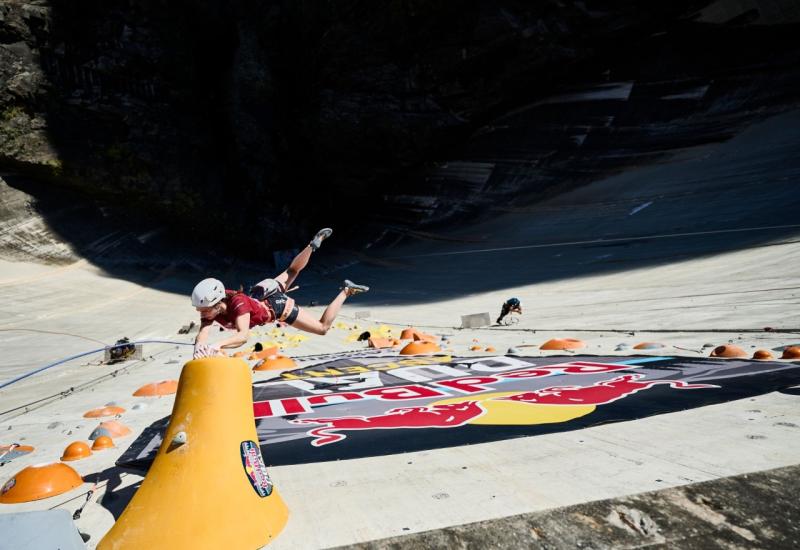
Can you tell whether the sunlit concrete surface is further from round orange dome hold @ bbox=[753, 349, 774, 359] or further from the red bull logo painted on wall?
round orange dome hold @ bbox=[753, 349, 774, 359]

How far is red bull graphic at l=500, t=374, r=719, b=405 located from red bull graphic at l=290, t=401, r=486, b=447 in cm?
41

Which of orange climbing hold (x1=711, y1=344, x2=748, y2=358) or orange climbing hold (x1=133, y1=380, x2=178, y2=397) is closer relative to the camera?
orange climbing hold (x1=711, y1=344, x2=748, y2=358)

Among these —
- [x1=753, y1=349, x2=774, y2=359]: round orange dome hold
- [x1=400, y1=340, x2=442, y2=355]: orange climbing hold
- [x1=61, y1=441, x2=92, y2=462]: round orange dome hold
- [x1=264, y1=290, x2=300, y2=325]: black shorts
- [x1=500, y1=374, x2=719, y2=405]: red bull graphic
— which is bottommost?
[x1=61, y1=441, x2=92, y2=462]: round orange dome hold

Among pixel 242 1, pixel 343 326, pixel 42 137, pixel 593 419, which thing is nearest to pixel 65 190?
pixel 42 137

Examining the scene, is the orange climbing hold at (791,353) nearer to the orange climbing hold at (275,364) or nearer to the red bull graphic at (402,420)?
the red bull graphic at (402,420)

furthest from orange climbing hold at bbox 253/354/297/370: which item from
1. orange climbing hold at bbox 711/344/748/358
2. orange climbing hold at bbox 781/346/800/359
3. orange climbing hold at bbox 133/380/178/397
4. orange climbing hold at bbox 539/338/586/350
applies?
orange climbing hold at bbox 781/346/800/359

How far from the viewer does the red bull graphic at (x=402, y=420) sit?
324 cm

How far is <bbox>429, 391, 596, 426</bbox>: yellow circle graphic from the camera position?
3184 mm

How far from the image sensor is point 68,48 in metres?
18.5

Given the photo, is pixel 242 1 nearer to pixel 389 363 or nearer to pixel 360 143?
pixel 360 143

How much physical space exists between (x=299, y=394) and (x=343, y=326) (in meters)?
6.32

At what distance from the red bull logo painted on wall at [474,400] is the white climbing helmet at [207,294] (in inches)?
35.6

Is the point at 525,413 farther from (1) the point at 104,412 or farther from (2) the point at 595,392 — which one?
(1) the point at 104,412

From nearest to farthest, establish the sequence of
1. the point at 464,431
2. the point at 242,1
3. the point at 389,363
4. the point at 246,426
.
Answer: the point at 246,426, the point at 464,431, the point at 389,363, the point at 242,1
